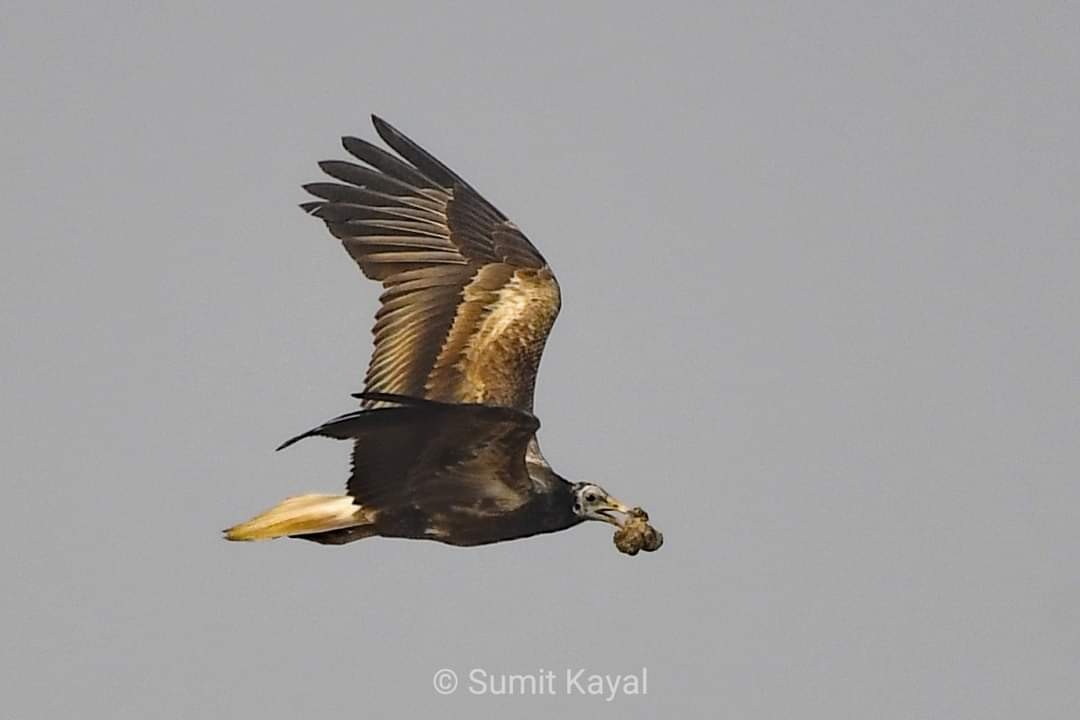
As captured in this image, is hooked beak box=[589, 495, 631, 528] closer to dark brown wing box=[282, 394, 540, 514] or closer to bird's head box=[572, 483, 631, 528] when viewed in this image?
bird's head box=[572, 483, 631, 528]

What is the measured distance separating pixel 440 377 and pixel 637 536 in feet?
6.34

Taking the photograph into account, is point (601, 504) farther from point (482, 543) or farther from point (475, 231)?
point (475, 231)

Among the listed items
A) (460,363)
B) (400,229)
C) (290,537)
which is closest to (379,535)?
(290,537)

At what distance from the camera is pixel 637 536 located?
14.2m

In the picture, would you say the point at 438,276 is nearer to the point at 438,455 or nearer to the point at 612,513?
the point at 612,513

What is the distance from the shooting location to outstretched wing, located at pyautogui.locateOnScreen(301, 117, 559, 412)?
600 inches

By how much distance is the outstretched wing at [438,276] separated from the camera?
15.2m

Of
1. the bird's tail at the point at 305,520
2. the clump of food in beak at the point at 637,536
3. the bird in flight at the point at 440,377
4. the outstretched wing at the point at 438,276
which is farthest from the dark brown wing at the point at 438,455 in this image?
the outstretched wing at the point at 438,276

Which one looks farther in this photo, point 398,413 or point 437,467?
point 437,467

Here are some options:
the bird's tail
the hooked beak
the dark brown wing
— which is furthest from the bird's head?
the bird's tail

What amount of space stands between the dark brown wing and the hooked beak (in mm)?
591

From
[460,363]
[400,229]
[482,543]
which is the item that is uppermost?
[400,229]

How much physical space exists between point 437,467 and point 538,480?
3.16ft

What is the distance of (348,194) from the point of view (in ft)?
52.9
